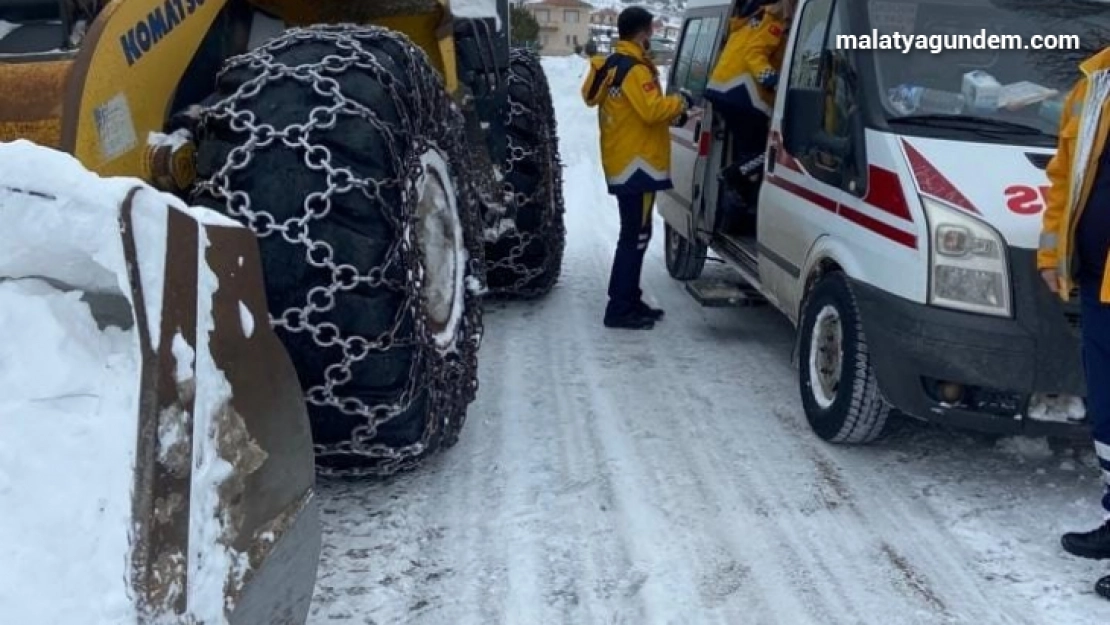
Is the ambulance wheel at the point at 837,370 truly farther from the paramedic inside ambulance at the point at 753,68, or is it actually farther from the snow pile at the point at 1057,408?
the paramedic inside ambulance at the point at 753,68

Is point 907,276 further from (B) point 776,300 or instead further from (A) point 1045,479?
(B) point 776,300

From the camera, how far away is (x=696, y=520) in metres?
3.66

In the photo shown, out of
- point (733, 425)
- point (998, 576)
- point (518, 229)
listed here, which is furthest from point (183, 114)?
point (518, 229)

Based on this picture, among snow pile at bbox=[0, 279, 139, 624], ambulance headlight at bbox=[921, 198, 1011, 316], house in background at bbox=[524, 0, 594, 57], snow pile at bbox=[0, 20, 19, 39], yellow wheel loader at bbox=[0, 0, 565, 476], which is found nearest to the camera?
snow pile at bbox=[0, 279, 139, 624]

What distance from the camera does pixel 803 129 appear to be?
470cm

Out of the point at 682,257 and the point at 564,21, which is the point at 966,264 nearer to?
the point at 682,257

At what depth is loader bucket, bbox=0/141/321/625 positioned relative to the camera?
6.22 ft

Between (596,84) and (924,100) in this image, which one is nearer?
(924,100)

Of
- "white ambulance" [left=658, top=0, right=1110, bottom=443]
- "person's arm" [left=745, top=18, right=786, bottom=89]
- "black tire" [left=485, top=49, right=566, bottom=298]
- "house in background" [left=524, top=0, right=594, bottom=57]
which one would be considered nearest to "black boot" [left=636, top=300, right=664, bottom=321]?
"black tire" [left=485, top=49, right=566, bottom=298]

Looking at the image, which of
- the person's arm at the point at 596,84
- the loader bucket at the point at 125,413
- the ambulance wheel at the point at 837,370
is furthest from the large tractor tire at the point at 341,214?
the person's arm at the point at 596,84

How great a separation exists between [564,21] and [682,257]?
74163mm

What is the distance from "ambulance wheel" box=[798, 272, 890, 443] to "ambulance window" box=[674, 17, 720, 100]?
8.11 ft

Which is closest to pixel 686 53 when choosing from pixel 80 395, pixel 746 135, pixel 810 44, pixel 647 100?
pixel 746 135

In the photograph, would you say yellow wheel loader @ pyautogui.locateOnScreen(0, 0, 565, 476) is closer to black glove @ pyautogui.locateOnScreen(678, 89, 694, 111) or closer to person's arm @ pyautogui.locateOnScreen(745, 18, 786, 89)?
person's arm @ pyautogui.locateOnScreen(745, 18, 786, 89)
